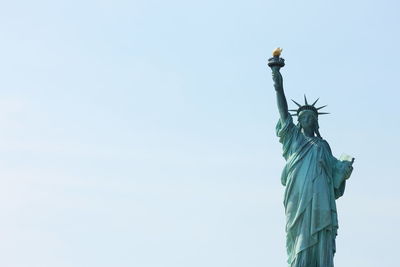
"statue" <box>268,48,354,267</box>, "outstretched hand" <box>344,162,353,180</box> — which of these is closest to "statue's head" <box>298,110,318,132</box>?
"statue" <box>268,48,354,267</box>

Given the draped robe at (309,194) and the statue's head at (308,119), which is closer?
the draped robe at (309,194)

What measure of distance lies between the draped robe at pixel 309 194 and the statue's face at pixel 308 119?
164 mm

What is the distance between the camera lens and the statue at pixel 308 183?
2523 cm

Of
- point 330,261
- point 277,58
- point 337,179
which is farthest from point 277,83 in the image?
point 330,261

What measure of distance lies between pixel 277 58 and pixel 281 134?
5.43ft

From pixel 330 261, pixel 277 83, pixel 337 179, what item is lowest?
pixel 330 261

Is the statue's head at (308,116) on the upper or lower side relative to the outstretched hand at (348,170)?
upper

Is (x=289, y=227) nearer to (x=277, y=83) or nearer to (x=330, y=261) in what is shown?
(x=330, y=261)

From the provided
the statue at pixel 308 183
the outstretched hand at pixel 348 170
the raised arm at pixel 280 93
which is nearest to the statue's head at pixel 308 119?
the statue at pixel 308 183

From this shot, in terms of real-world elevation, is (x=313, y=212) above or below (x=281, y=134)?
below

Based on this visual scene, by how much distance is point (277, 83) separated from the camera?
2639 cm

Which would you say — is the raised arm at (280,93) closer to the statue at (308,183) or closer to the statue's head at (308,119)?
the statue at (308,183)

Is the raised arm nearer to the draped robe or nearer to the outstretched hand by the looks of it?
the draped robe

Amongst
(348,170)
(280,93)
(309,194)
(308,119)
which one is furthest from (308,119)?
(309,194)
